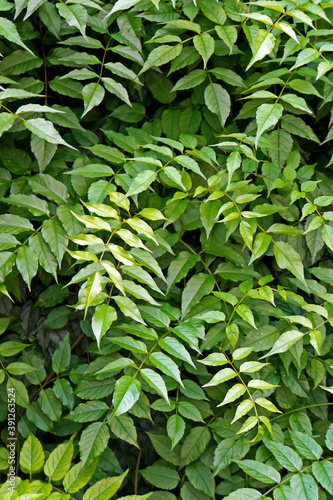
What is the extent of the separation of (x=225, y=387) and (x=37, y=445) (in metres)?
0.62

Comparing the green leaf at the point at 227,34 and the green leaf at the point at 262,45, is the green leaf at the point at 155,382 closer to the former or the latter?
the green leaf at the point at 262,45

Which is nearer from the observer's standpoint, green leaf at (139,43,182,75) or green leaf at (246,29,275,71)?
green leaf at (246,29,275,71)

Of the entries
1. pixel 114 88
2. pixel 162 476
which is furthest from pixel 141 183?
pixel 162 476

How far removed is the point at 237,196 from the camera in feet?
4.55

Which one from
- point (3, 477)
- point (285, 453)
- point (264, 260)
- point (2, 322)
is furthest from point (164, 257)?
point (3, 477)

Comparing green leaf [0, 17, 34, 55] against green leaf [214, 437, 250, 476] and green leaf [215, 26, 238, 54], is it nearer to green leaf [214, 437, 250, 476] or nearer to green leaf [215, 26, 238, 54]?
green leaf [215, 26, 238, 54]

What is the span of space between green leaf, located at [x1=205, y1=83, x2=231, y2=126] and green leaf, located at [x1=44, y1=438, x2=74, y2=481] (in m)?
1.11

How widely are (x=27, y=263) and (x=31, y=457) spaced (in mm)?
577

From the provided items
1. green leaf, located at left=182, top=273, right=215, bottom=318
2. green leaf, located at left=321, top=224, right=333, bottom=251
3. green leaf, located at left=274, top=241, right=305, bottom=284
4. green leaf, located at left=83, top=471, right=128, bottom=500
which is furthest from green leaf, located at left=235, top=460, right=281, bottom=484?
green leaf, located at left=321, top=224, right=333, bottom=251

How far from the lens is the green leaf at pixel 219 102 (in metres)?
1.42

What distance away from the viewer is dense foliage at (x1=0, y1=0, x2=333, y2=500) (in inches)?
48.3

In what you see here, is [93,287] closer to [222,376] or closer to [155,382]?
[155,382]

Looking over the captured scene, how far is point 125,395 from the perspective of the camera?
108 cm

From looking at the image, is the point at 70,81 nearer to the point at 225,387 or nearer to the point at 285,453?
the point at 225,387
